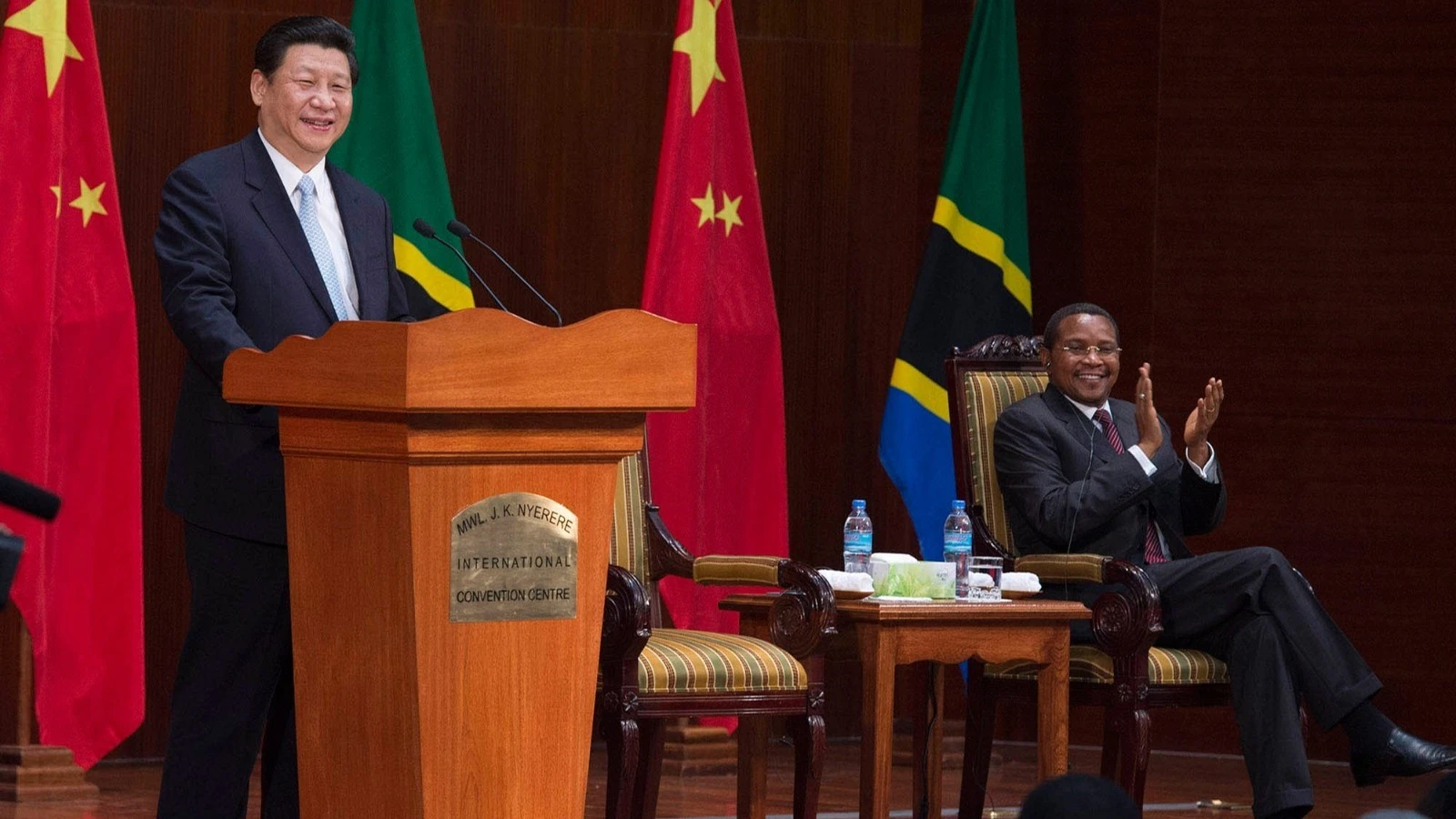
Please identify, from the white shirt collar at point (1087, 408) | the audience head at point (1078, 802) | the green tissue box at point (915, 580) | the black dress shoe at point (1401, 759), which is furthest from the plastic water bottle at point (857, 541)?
the audience head at point (1078, 802)

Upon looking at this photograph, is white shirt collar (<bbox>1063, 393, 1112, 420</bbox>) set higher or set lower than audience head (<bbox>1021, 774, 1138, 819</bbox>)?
→ higher

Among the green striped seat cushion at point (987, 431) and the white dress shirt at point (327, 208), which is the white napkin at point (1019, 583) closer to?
the green striped seat cushion at point (987, 431)

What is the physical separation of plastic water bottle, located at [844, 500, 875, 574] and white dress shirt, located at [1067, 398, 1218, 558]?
68 centimetres

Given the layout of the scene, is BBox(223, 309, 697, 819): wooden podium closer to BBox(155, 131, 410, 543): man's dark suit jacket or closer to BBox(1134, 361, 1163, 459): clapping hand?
BBox(155, 131, 410, 543): man's dark suit jacket

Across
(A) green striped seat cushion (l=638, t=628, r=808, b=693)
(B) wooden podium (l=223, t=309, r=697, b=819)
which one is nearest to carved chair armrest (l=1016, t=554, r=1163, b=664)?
(A) green striped seat cushion (l=638, t=628, r=808, b=693)

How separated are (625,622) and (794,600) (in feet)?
1.38

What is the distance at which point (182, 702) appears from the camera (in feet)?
9.43

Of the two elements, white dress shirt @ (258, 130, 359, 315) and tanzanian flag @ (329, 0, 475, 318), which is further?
tanzanian flag @ (329, 0, 475, 318)

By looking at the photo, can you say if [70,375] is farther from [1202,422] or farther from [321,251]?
[1202,422]

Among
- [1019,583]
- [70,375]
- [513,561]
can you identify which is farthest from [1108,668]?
[70,375]

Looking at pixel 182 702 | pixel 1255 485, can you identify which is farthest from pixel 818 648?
pixel 1255 485

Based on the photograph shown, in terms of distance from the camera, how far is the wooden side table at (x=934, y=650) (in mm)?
3900

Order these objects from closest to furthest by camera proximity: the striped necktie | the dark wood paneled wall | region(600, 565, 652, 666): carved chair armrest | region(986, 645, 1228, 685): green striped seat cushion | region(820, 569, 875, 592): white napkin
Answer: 1. region(600, 565, 652, 666): carved chair armrest
2. region(820, 569, 875, 592): white napkin
3. region(986, 645, 1228, 685): green striped seat cushion
4. the striped necktie
5. the dark wood paneled wall

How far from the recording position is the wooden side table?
3900 millimetres
